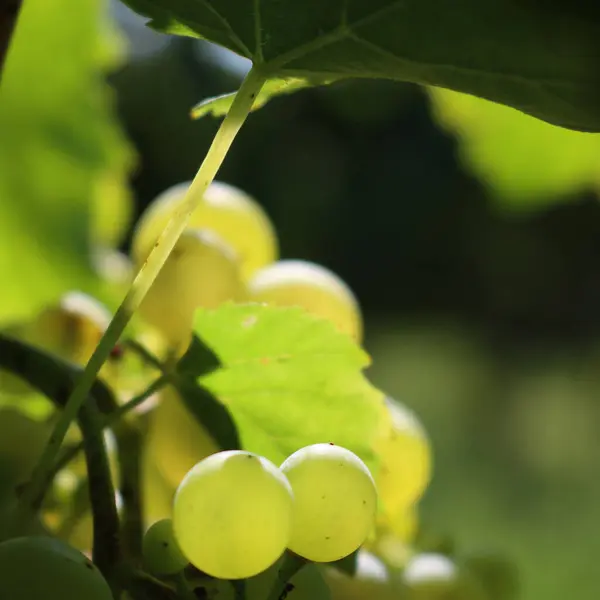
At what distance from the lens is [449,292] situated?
5.04m

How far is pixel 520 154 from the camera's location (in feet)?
2.14

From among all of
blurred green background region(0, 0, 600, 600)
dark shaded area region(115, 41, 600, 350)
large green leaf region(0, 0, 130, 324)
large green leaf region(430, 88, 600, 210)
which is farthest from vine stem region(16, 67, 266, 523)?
dark shaded area region(115, 41, 600, 350)

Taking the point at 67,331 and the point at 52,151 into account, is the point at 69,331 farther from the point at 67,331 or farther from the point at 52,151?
the point at 52,151

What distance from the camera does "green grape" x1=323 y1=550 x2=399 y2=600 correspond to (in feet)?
0.90

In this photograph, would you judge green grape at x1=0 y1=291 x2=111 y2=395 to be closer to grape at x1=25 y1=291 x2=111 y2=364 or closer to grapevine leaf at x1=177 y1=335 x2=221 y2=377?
grape at x1=25 y1=291 x2=111 y2=364

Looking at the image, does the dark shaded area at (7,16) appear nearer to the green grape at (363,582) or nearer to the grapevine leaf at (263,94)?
the grapevine leaf at (263,94)

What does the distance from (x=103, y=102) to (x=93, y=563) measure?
0.37 metres

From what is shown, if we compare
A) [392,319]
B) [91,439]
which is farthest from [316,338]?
[392,319]

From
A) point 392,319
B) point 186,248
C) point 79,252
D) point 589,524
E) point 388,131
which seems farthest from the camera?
point 388,131

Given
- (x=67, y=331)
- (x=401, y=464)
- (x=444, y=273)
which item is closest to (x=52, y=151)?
(x=67, y=331)

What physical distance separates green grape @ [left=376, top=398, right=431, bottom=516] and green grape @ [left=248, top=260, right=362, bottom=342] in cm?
3

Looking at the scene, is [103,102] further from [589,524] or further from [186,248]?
[589,524]

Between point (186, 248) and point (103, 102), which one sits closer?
point (186, 248)

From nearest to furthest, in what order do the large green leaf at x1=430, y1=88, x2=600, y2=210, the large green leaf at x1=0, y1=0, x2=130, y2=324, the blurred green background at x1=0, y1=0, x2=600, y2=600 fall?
the large green leaf at x1=0, y1=0, x2=130, y2=324
the large green leaf at x1=430, y1=88, x2=600, y2=210
the blurred green background at x1=0, y1=0, x2=600, y2=600
